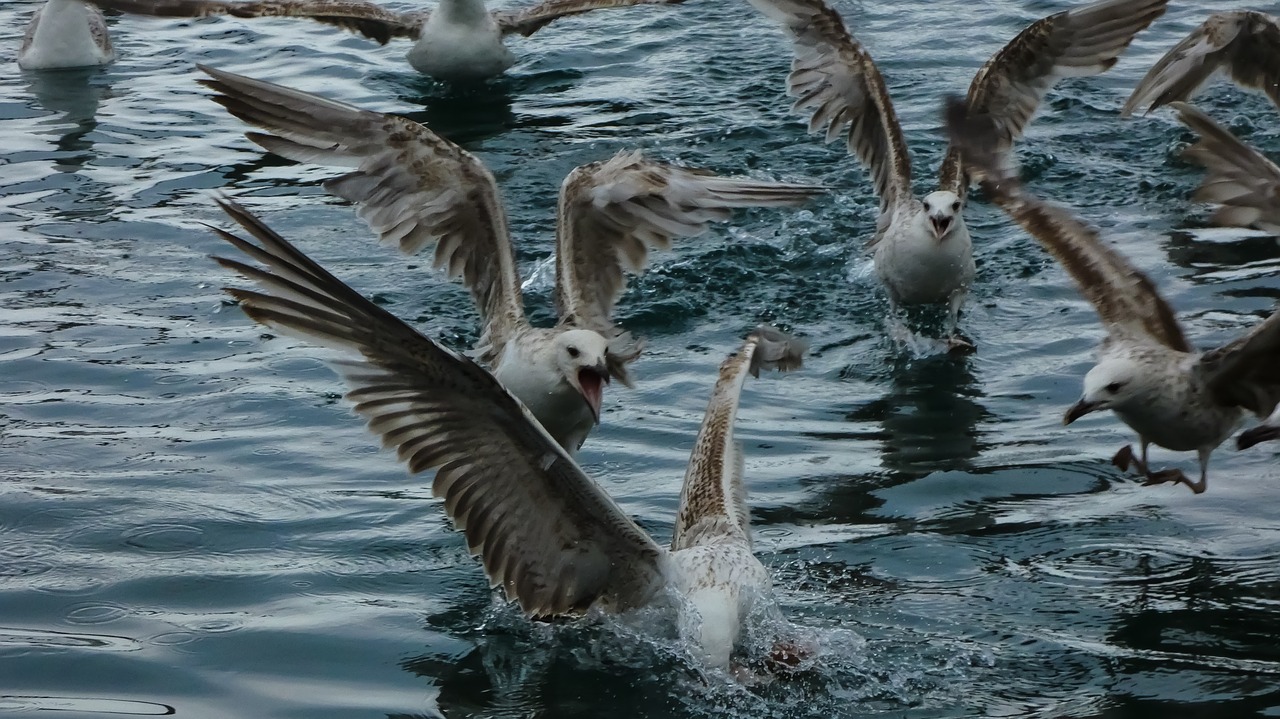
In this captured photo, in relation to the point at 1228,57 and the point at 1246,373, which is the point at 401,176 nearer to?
the point at 1246,373

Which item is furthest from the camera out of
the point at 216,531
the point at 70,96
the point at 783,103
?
the point at 70,96

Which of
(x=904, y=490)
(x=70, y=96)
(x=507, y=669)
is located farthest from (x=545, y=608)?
(x=70, y=96)

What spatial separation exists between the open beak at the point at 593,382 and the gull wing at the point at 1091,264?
5.75 ft

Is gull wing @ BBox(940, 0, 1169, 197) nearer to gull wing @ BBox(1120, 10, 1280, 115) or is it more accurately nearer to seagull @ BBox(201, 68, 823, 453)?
gull wing @ BBox(1120, 10, 1280, 115)

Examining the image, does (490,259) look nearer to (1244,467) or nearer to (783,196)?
(783,196)

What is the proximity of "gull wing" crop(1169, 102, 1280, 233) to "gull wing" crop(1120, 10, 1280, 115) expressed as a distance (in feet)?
14.1

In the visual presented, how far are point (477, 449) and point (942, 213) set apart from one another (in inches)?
163

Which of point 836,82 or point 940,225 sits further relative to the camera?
point 836,82

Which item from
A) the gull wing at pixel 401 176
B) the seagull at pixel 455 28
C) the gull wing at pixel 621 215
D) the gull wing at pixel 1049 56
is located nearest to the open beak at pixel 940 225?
the gull wing at pixel 621 215

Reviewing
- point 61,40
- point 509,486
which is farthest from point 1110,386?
point 61,40

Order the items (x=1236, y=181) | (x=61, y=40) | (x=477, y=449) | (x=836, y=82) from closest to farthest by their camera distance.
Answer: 1. (x=477, y=449)
2. (x=1236, y=181)
3. (x=836, y=82)
4. (x=61, y=40)

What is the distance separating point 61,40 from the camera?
43.7ft

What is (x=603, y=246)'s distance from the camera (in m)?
7.88

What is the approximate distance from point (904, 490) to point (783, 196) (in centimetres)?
149
